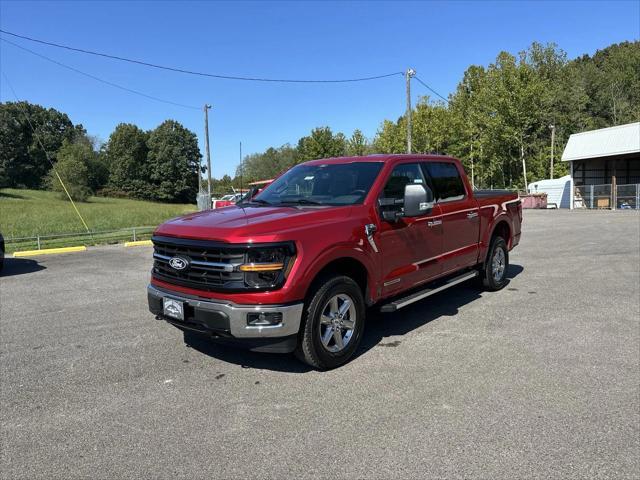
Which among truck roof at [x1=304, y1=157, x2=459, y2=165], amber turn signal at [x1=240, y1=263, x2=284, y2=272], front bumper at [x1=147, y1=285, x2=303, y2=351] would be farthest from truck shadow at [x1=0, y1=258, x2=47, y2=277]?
amber turn signal at [x1=240, y1=263, x2=284, y2=272]

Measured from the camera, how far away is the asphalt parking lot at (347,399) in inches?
114

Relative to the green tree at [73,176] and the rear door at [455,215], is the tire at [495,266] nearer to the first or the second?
the rear door at [455,215]

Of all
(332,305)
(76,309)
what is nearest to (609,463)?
(332,305)

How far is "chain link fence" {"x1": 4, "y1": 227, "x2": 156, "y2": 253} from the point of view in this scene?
15.2m

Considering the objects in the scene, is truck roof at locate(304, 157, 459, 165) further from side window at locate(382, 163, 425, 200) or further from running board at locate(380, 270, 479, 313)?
running board at locate(380, 270, 479, 313)

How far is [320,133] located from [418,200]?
53.6m

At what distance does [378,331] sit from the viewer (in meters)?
5.43

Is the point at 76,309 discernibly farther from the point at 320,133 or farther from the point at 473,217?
the point at 320,133

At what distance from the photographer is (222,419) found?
343 centimetres

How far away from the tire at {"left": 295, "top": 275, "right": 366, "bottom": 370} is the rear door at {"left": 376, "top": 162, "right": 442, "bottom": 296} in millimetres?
536

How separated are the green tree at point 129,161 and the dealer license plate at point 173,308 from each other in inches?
3701

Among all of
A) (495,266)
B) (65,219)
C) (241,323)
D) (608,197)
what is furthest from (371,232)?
(608,197)

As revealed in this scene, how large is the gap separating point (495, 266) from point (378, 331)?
2812 mm

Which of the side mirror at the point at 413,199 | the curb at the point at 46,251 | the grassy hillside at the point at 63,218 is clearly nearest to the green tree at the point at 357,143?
the grassy hillside at the point at 63,218
